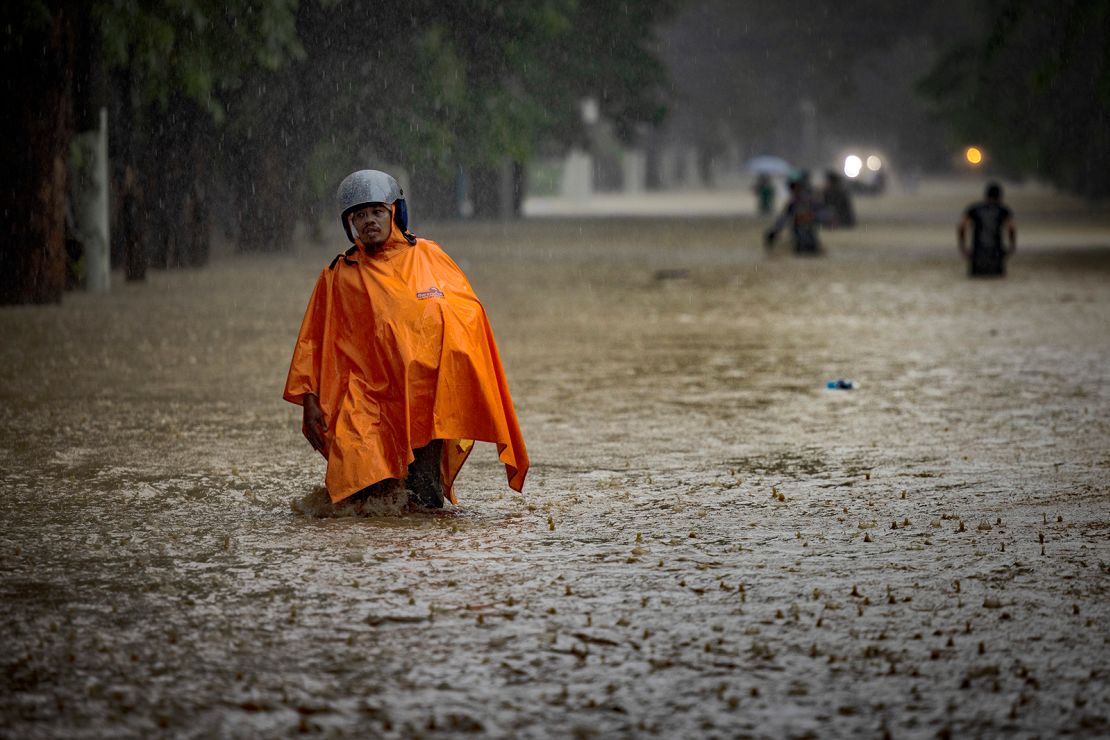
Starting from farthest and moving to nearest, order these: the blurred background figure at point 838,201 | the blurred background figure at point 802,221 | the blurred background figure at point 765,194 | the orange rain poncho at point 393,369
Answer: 1. the blurred background figure at point 765,194
2. the blurred background figure at point 838,201
3. the blurred background figure at point 802,221
4. the orange rain poncho at point 393,369

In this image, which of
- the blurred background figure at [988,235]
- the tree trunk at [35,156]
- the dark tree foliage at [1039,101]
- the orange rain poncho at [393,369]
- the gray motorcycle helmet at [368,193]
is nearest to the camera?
the orange rain poncho at [393,369]

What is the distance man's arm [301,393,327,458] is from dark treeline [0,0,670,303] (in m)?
11.2

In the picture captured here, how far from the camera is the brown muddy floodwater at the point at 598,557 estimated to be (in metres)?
4.63

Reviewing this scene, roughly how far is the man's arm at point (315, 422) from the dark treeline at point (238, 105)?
1117 cm

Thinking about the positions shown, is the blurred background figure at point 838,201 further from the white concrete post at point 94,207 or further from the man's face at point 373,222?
the man's face at point 373,222

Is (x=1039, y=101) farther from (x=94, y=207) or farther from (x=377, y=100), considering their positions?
(x=94, y=207)

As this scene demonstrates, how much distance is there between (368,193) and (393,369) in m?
0.75

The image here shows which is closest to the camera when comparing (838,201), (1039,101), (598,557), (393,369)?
(598,557)

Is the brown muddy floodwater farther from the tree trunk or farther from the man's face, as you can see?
the tree trunk

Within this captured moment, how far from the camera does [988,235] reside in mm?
22312

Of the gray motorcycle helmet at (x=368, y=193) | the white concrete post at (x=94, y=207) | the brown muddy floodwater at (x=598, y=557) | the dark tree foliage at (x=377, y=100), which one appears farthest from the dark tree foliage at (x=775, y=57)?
the gray motorcycle helmet at (x=368, y=193)

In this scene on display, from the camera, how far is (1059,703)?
4578 millimetres

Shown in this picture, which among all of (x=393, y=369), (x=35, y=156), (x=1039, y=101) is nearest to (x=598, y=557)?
(x=393, y=369)

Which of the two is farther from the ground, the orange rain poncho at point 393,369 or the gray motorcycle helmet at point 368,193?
the gray motorcycle helmet at point 368,193
